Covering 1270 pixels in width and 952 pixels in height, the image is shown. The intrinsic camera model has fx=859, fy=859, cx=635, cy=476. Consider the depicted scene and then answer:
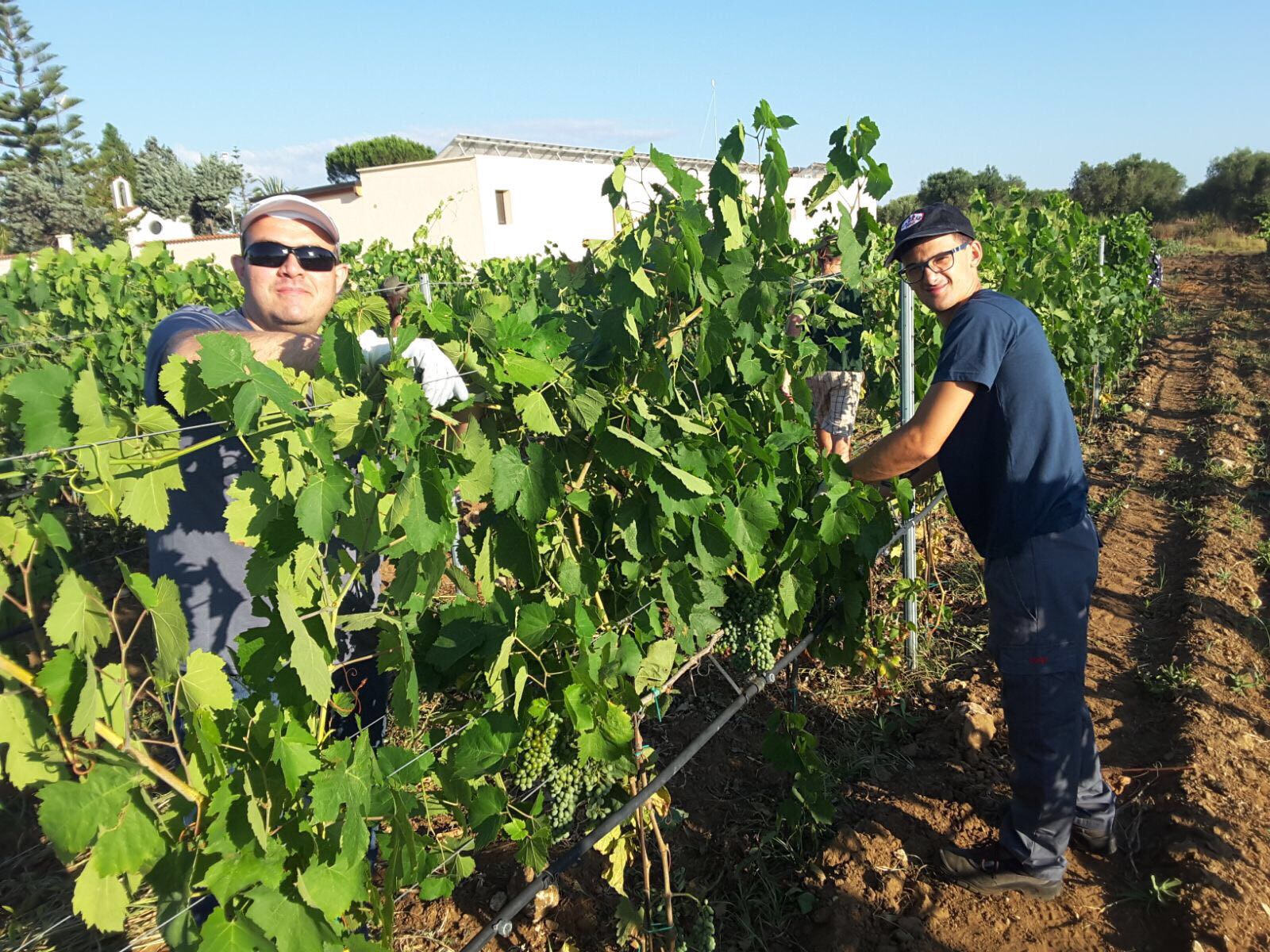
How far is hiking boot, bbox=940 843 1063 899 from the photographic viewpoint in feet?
8.20

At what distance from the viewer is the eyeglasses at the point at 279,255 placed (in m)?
2.20

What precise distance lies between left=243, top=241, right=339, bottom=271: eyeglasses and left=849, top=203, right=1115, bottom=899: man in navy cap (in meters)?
1.58

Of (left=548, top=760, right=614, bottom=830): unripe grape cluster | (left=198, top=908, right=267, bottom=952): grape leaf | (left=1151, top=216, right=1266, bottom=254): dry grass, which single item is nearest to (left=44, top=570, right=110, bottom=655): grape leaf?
(left=198, top=908, right=267, bottom=952): grape leaf

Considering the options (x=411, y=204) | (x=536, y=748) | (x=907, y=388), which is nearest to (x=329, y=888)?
(x=536, y=748)

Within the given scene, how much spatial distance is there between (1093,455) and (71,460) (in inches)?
290

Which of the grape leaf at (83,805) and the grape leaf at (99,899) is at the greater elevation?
the grape leaf at (83,805)

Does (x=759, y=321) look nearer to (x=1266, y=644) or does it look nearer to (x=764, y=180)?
(x=764, y=180)

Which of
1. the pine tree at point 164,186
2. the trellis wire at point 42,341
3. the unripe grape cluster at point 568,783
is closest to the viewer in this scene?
the unripe grape cluster at point 568,783

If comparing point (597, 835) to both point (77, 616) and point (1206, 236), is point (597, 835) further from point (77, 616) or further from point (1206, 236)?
point (1206, 236)

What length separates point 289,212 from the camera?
7.34ft

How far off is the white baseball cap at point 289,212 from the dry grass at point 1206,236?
29.8 meters

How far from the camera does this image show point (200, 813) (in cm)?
139

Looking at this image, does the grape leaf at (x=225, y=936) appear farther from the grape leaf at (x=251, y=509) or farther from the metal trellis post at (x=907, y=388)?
the metal trellis post at (x=907, y=388)

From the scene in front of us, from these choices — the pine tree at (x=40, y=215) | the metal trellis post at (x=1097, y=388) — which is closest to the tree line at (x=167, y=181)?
the pine tree at (x=40, y=215)
